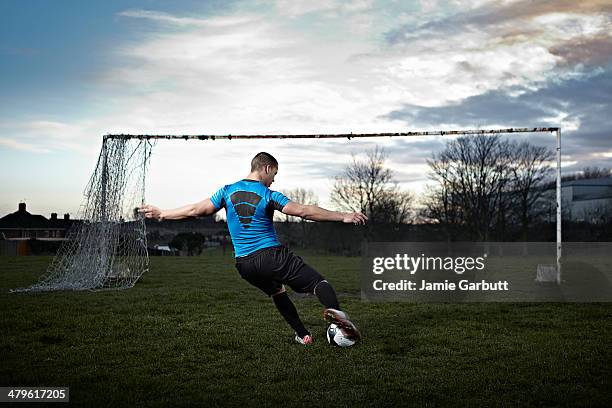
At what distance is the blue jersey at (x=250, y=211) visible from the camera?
23.7ft

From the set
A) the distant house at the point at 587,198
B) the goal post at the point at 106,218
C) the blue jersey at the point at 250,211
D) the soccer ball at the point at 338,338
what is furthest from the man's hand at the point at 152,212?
the distant house at the point at 587,198

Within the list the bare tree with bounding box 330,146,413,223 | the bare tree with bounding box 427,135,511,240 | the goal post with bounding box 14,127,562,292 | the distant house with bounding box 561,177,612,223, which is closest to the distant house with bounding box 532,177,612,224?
the distant house with bounding box 561,177,612,223

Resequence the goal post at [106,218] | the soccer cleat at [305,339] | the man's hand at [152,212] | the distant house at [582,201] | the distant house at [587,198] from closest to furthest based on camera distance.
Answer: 1. the man's hand at [152,212]
2. the soccer cleat at [305,339]
3. the goal post at [106,218]
4. the distant house at [582,201]
5. the distant house at [587,198]

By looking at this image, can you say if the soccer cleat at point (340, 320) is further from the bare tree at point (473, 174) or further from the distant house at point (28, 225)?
the distant house at point (28, 225)

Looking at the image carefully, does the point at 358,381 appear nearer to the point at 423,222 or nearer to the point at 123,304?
the point at 123,304

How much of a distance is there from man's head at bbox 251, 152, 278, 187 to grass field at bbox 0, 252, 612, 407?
2.07 m

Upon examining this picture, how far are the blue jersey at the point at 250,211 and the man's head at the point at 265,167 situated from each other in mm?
121

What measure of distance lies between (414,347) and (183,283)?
11.6 metres

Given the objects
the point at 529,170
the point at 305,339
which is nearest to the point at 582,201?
the point at 529,170

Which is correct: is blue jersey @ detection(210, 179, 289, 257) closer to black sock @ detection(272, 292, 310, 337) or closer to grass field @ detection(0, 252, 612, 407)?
black sock @ detection(272, 292, 310, 337)

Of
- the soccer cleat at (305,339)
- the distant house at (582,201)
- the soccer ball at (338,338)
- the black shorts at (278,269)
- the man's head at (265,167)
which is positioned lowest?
the soccer cleat at (305,339)

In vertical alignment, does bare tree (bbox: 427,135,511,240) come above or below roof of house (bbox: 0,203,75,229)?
above

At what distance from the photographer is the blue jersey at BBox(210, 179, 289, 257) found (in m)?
7.22

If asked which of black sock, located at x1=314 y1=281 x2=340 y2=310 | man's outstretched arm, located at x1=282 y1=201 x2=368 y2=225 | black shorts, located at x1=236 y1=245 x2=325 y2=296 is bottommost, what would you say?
black sock, located at x1=314 y1=281 x2=340 y2=310
